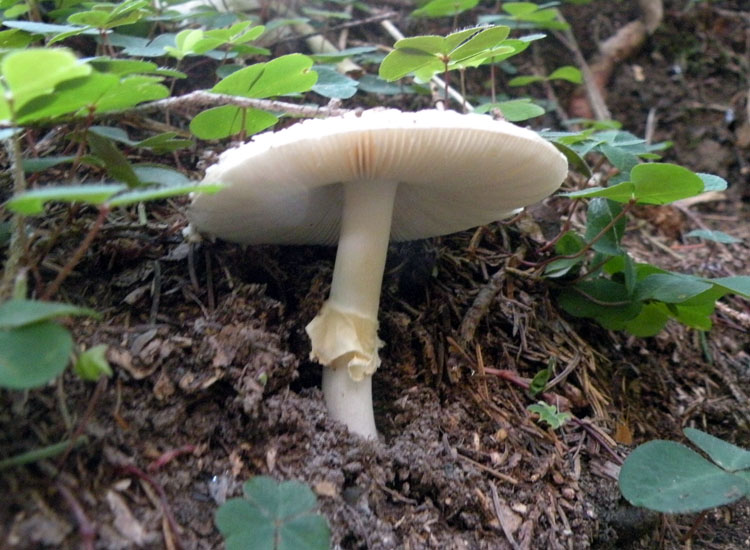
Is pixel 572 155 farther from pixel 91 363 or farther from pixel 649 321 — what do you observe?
pixel 91 363

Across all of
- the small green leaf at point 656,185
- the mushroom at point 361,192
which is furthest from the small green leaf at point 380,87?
the small green leaf at point 656,185

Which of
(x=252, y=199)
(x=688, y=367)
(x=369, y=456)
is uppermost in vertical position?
(x=252, y=199)

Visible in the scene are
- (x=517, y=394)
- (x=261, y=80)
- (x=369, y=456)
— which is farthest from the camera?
(x=517, y=394)

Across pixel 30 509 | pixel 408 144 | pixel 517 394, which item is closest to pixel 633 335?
pixel 517 394

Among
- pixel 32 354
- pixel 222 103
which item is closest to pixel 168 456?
pixel 32 354

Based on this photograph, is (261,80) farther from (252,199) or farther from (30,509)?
(30,509)

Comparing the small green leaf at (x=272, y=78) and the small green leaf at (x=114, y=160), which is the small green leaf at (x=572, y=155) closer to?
the small green leaf at (x=272, y=78)

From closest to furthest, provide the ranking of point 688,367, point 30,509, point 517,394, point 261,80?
1. point 30,509
2. point 261,80
3. point 517,394
4. point 688,367
